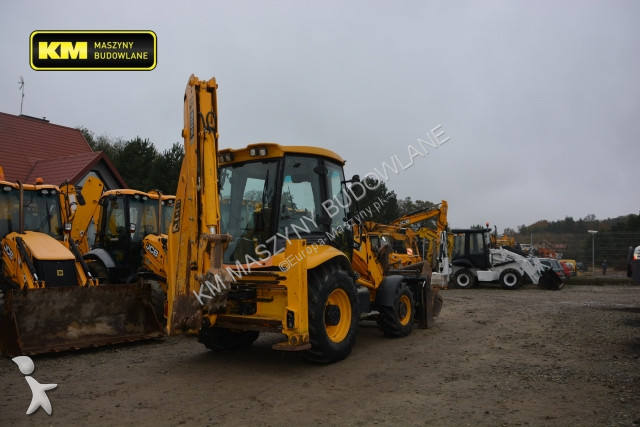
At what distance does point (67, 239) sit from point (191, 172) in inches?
168

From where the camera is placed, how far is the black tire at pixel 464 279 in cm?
1947

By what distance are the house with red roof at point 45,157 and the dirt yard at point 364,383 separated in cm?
1502

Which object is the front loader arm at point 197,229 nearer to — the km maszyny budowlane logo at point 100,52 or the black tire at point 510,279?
the km maszyny budowlane logo at point 100,52

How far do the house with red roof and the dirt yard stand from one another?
15.0 metres

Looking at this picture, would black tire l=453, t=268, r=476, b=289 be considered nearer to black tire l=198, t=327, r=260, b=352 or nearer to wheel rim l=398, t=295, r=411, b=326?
wheel rim l=398, t=295, r=411, b=326

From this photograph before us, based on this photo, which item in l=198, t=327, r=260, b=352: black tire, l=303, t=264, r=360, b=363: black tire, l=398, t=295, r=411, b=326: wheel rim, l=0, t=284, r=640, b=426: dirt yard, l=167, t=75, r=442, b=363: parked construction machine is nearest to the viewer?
l=0, t=284, r=640, b=426: dirt yard

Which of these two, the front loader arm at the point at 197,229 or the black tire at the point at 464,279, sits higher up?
the front loader arm at the point at 197,229

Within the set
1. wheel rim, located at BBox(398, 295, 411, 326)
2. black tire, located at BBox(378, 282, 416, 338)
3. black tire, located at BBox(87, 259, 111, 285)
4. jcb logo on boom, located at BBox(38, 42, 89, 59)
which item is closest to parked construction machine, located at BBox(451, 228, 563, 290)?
wheel rim, located at BBox(398, 295, 411, 326)

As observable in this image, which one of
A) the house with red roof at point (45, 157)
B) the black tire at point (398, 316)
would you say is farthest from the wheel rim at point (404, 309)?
the house with red roof at point (45, 157)

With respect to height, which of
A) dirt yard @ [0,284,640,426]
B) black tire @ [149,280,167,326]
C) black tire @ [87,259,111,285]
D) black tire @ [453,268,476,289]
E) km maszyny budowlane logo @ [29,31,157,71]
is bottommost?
black tire @ [453,268,476,289]

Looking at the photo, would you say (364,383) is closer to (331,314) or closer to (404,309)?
(331,314)

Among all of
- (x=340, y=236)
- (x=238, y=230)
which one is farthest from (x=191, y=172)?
(x=340, y=236)

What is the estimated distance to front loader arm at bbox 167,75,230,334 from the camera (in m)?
5.35

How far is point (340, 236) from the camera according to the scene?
278 inches
